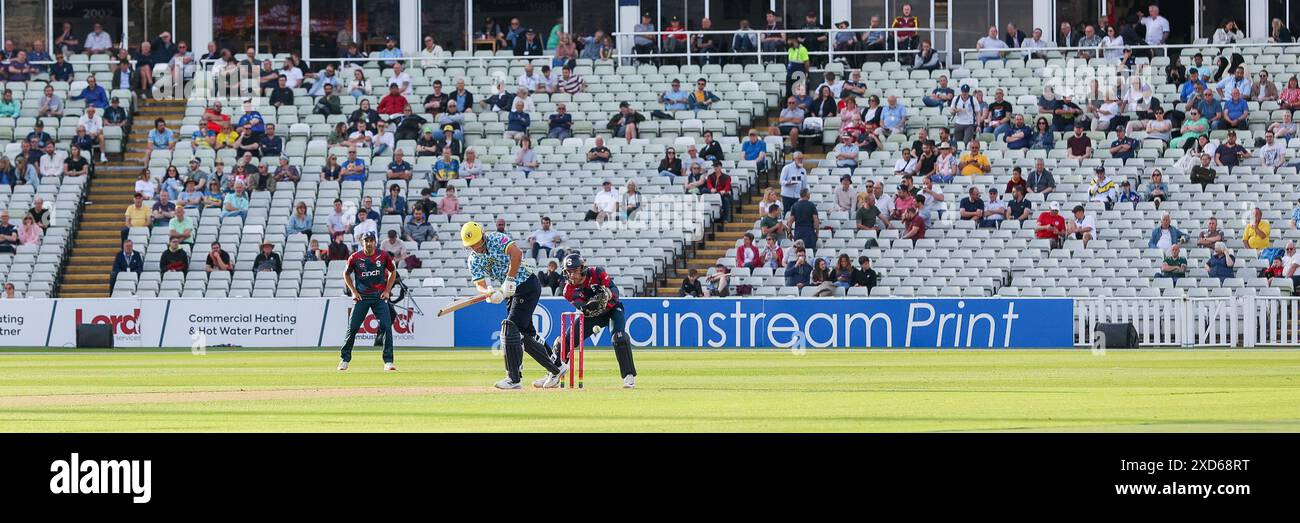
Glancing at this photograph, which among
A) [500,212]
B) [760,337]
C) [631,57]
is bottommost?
[760,337]

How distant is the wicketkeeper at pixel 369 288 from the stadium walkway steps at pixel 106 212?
14.1 meters

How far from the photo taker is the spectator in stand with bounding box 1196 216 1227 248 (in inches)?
1289

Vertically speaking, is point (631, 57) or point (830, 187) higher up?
point (631, 57)

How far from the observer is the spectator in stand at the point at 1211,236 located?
32750 millimetres

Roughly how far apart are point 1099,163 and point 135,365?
19124 millimetres

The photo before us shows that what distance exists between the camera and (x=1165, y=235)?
3300 cm

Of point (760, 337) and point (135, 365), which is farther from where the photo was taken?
point (760, 337)

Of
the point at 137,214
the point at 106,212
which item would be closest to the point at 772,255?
the point at 137,214

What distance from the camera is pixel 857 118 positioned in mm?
38062

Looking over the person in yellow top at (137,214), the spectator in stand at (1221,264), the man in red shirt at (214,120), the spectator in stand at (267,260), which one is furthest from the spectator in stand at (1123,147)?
the person in yellow top at (137,214)

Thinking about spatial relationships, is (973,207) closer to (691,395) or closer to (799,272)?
(799,272)
